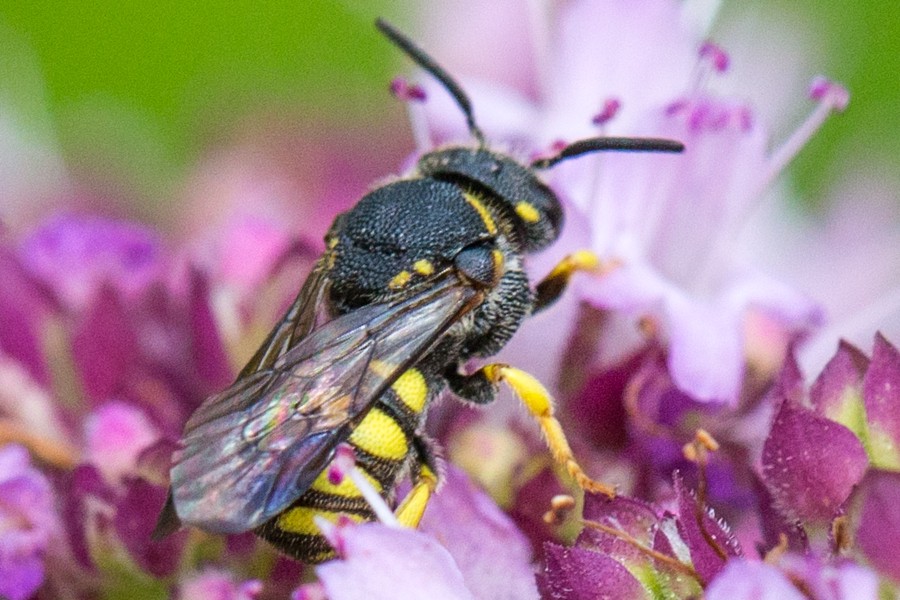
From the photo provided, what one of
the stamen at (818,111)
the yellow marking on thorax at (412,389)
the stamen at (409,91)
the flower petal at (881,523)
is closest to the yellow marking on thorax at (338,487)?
the yellow marking on thorax at (412,389)

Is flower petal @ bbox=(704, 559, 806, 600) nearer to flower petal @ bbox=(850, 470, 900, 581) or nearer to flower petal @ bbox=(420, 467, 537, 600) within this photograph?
flower petal @ bbox=(850, 470, 900, 581)

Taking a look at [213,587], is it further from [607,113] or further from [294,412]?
[607,113]

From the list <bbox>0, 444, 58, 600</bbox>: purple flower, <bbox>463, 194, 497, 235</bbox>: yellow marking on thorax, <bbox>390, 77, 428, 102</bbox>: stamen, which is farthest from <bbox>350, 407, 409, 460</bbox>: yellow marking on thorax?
<bbox>390, 77, 428, 102</bbox>: stamen

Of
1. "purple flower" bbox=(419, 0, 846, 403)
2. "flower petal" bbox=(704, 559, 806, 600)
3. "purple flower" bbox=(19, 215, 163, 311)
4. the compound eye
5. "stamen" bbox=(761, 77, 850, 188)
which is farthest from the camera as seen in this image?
"purple flower" bbox=(19, 215, 163, 311)

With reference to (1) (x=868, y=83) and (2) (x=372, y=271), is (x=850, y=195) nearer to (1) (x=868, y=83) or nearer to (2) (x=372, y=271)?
(1) (x=868, y=83)

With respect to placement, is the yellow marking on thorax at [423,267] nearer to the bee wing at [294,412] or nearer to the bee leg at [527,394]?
the bee wing at [294,412]

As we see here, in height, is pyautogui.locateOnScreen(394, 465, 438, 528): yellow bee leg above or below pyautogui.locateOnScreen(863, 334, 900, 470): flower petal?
below
